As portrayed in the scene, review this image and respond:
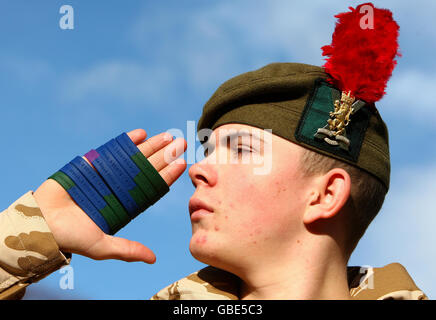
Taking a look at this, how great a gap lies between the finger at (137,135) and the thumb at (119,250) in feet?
1.95

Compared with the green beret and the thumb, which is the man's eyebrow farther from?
the thumb

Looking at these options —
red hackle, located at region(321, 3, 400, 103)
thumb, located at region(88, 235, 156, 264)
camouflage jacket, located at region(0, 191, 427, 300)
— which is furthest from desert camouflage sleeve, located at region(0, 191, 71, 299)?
red hackle, located at region(321, 3, 400, 103)

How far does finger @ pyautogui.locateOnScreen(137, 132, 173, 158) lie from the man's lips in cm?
48

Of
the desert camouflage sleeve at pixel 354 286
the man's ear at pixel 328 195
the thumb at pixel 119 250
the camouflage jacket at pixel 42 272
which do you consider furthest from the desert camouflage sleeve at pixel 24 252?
the man's ear at pixel 328 195

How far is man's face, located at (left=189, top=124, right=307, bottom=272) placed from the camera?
124 inches

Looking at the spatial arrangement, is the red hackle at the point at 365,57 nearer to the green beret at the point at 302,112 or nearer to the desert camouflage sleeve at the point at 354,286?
the green beret at the point at 302,112

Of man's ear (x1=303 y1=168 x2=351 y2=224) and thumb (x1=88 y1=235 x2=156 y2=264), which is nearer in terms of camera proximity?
man's ear (x1=303 y1=168 x2=351 y2=224)

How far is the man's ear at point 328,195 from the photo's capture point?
10.5 ft

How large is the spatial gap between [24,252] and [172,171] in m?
0.95

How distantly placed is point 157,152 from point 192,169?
1.11 feet

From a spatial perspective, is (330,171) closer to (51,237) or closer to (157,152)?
(157,152)

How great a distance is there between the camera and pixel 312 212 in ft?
10.5
